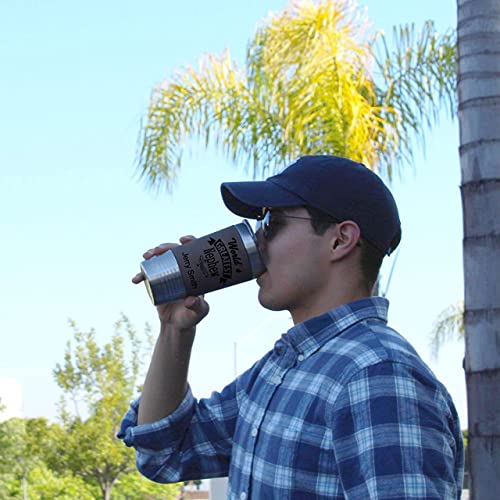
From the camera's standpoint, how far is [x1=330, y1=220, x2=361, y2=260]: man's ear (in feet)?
6.39

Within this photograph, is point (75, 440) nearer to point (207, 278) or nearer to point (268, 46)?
point (268, 46)

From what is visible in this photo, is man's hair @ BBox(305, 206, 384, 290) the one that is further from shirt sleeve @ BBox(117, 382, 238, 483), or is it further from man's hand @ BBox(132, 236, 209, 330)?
shirt sleeve @ BBox(117, 382, 238, 483)

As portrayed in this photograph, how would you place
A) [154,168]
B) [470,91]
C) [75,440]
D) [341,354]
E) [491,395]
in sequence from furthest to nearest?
[75,440] < [154,168] < [470,91] < [491,395] < [341,354]

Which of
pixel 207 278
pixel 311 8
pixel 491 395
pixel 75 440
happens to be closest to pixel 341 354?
pixel 207 278

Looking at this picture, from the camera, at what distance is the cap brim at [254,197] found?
1994 mm

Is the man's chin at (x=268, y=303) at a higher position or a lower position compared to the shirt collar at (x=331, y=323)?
higher

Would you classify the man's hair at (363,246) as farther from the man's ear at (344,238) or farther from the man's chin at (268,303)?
the man's chin at (268,303)

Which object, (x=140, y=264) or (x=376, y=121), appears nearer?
(x=140, y=264)

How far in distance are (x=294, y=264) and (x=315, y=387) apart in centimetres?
27

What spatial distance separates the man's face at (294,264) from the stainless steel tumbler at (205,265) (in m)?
0.05

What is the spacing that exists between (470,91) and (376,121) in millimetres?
5821

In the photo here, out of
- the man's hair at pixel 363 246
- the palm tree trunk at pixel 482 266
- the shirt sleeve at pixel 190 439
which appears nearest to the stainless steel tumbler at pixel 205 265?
the man's hair at pixel 363 246

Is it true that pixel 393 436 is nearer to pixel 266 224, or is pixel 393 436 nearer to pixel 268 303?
pixel 268 303

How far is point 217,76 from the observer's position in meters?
11.1
